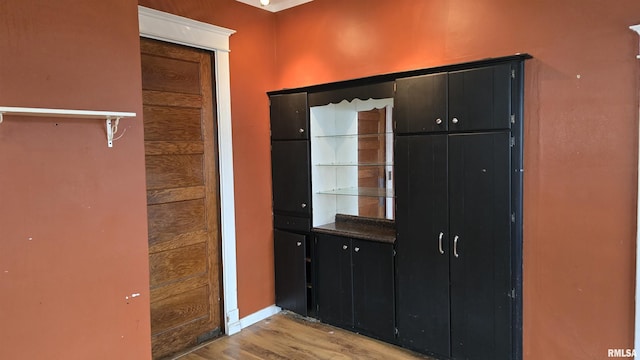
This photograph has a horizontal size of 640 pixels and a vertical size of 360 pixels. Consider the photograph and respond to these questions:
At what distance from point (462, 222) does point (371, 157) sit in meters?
1.08

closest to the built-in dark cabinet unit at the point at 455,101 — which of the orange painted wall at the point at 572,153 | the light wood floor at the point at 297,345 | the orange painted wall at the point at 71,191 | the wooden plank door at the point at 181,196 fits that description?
the orange painted wall at the point at 572,153

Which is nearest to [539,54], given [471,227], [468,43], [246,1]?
[468,43]

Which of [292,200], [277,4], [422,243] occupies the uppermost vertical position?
[277,4]

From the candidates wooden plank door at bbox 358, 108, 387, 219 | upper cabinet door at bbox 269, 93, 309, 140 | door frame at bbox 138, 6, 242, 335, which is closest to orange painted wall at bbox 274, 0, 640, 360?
wooden plank door at bbox 358, 108, 387, 219

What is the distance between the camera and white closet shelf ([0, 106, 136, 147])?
1.74 m

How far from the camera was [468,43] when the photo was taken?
297 cm

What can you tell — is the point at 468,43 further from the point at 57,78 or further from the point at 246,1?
the point at 57,78

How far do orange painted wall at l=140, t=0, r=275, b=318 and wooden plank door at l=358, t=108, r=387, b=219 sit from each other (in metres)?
0.86

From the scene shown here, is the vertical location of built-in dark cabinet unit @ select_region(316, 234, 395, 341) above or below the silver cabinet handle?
below

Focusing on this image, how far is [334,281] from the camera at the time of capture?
12.0ft

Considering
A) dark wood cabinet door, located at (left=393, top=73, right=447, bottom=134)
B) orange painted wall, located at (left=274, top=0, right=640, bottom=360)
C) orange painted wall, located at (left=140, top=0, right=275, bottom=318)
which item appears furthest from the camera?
orange painted wall, located at (left=140, top=0, right=275, bottom=318)

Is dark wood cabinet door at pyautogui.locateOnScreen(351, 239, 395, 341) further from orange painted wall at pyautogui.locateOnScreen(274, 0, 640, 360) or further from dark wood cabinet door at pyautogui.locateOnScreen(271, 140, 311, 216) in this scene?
orange painted wall at pyautogui.locateOnScreen(274, 0, 640, 360)

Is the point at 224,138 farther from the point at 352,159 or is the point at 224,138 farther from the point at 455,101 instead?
the point at 455,101

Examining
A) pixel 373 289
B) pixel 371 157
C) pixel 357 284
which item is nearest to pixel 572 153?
pixel 371 157
